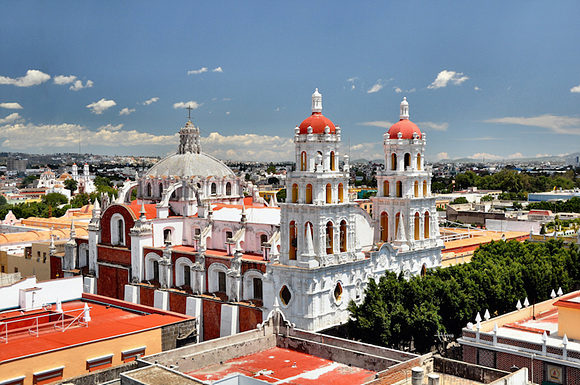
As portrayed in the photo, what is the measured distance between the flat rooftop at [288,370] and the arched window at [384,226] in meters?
14.2

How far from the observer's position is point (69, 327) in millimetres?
27656

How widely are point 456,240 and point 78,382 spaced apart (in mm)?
35539

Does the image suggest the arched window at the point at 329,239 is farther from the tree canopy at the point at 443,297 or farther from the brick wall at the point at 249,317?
the brick wall at the point at 249,317

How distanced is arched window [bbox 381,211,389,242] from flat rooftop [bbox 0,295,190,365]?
14520mm

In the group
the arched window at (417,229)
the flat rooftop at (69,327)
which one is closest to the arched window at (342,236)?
the arched window at (417,229)

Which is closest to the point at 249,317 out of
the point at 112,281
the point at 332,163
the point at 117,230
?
the point at 332,163

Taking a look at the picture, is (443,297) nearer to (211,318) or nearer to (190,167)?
(211,318)

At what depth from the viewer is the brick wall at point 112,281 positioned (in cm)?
4181

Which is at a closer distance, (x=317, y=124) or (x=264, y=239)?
(x=317, y=124)

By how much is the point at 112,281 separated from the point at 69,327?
49.8 feet

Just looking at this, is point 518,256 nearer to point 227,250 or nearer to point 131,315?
point 227,250

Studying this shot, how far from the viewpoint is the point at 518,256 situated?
39656 mm

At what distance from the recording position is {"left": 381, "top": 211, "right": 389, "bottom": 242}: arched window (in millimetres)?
38531

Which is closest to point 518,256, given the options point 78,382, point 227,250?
point 227,250
